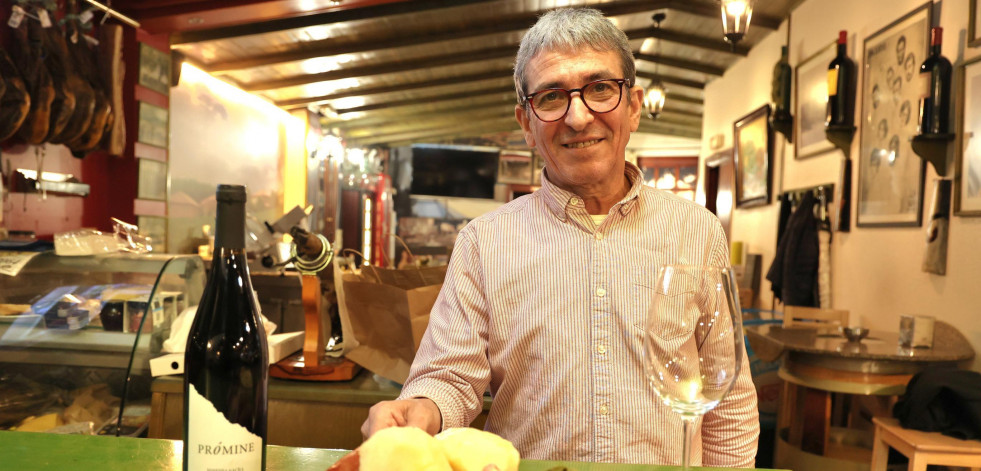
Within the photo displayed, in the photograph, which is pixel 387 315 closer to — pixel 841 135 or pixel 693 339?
pixel 693 339

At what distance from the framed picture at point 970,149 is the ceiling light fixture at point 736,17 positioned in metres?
1.09

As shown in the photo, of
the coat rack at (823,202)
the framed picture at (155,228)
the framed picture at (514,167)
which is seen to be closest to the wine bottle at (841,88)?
the coat rack at (823,202)

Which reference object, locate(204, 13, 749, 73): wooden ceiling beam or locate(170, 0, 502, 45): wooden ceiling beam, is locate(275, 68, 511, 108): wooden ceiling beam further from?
locate(170, 0, 502, 45): wooden ceiling beam

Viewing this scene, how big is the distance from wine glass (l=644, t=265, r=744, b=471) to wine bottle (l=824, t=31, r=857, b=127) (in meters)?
4.30

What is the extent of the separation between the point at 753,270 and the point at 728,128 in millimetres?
2167

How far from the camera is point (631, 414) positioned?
51.4 inches

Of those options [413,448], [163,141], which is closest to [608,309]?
[413,448]

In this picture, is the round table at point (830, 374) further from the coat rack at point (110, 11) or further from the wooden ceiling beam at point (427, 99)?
the wooden ceiling beam at point (427, 99)

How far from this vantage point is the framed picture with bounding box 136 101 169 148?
17.4 feet

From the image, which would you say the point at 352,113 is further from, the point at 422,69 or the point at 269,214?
the point at 422,69

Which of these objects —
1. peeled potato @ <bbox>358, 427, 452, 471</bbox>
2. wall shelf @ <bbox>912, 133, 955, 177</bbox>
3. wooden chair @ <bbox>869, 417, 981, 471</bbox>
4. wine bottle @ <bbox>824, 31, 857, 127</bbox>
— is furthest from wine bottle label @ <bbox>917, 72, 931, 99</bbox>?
peeled potato @ <bbox>358, 427, 452, 471</bbox>

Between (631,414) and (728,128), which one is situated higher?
(728,128)

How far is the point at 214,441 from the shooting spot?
70 cm

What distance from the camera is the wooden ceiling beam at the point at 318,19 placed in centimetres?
564
